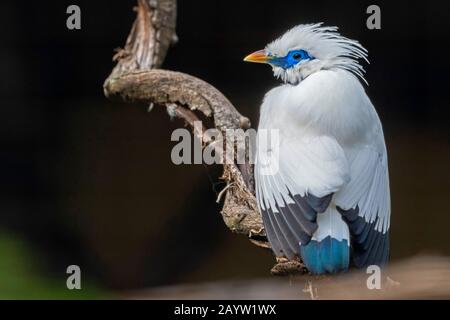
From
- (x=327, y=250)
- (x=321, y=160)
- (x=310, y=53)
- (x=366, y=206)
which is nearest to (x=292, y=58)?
(x=310, y=53)

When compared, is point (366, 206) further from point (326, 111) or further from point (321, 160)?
point (326, 111)

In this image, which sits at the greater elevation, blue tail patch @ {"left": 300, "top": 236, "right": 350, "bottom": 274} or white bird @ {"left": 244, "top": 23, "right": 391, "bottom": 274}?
white bird @ {"left": 244, "top": 23, "right": 391, "bottom": 274}

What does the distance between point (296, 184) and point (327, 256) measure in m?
0.28

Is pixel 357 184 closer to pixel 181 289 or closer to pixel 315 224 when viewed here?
pixel 315 224

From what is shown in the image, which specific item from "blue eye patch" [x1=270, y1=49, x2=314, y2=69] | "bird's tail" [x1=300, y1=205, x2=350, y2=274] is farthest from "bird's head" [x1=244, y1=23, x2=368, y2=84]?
"bird's tail" [x1=300, y1=205, x2=350, y2=274]

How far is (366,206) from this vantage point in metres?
2.59

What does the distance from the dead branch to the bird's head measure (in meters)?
0.25

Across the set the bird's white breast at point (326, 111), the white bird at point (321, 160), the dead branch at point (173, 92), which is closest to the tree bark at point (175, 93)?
the dead branch at point (173, 92)

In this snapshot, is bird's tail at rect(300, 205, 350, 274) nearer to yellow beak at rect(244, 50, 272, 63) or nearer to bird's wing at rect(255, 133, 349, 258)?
bird's wing at rect(255, 133, 349, 258)

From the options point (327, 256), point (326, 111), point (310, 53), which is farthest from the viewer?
point (310, 53)

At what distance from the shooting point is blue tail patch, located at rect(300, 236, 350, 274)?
7.93 ft

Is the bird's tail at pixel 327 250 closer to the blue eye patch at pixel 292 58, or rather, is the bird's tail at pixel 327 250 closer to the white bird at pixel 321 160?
the white bird at pixel 321 160

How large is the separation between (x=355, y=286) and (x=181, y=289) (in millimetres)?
930

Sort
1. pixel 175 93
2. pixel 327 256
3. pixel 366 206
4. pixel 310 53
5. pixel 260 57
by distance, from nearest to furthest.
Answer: pixel 327 256
pixel 366 206
pixel 310 53
pixel 260 57
pixel 175 93
